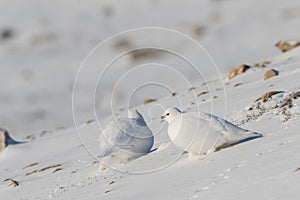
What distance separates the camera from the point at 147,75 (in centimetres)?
3938

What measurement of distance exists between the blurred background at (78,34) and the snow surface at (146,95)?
3.4 inches

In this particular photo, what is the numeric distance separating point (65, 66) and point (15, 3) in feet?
39.8

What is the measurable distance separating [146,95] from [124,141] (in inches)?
877

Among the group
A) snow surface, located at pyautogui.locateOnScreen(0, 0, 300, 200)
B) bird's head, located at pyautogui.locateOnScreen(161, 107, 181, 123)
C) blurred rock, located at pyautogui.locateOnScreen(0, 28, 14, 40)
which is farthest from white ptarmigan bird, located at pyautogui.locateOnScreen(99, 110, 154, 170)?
blurred rock, located at pyautogui.locateOnScreen(0, 28, 14, 40)

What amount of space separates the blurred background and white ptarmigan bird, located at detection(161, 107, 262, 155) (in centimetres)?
2288

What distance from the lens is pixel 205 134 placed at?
11.2 m

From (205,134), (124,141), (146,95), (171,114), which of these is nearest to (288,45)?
(146,95)

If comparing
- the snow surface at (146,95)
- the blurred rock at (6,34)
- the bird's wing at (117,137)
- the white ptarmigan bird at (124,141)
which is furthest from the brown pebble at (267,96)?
the blurred rock at (6,34)

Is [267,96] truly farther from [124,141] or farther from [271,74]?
[271,74]

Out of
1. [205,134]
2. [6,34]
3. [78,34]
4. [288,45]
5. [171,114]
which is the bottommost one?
[205,134]

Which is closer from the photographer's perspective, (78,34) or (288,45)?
(288,45)

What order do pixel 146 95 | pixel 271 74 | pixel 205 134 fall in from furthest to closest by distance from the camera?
pixel 146 95, pixel 271 74, pixel 205 134

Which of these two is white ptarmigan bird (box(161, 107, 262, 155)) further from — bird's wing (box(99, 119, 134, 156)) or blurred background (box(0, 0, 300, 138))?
blurred background (box(0, 0, 300, 138))

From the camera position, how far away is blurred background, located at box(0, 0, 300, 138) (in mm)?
39250
